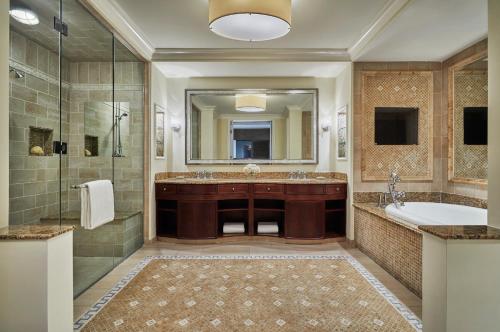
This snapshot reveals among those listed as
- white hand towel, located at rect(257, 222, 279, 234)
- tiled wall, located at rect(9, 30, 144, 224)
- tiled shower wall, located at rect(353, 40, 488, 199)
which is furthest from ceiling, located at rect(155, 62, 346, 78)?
white hand towel, located at rect(257, 222, 279, 234)

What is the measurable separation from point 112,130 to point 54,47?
1136mm

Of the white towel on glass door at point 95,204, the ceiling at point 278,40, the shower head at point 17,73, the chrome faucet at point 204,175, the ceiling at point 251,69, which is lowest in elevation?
the white towel on glass door at point 95,204

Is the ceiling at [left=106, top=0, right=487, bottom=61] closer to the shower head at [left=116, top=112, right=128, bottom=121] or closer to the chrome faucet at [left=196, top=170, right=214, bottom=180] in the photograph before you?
the shower head at [left=116, top=112, right=128, bottom=121]

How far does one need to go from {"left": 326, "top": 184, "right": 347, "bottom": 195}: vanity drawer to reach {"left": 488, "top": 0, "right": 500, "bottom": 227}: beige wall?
2353 millimetres

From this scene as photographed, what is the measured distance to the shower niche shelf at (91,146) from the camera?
3.50m

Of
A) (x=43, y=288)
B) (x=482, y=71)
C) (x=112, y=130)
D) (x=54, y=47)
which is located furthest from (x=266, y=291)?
(x=482, y=71)

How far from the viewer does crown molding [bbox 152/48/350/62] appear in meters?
3.97

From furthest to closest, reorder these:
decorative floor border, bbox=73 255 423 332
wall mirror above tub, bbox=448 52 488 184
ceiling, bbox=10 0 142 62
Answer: wall mirror above tub, bbox=448 52 488 184, ceiling, bbox=10 0 142 62, decorative floor border, bbox=73 255 423 332

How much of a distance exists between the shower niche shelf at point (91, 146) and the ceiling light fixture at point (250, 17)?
198 cm

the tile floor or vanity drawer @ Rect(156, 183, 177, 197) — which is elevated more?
vanity drawer @ Rect(156, 183, 177, 197)

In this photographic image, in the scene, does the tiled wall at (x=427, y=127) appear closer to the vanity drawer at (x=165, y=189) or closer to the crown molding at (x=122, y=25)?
the vanity drawer at (x=165, y=189)

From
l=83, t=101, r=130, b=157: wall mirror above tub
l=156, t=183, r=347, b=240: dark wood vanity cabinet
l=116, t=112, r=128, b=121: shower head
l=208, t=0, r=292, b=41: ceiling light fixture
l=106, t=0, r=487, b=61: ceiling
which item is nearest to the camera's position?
l=208, t=0, r=292, b=41: ceiling light fixture

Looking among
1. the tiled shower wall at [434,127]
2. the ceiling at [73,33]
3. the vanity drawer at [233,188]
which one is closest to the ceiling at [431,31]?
the tiled shower wall at [434,127]

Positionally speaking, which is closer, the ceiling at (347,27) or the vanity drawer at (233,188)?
the ceiling at (347,27)
